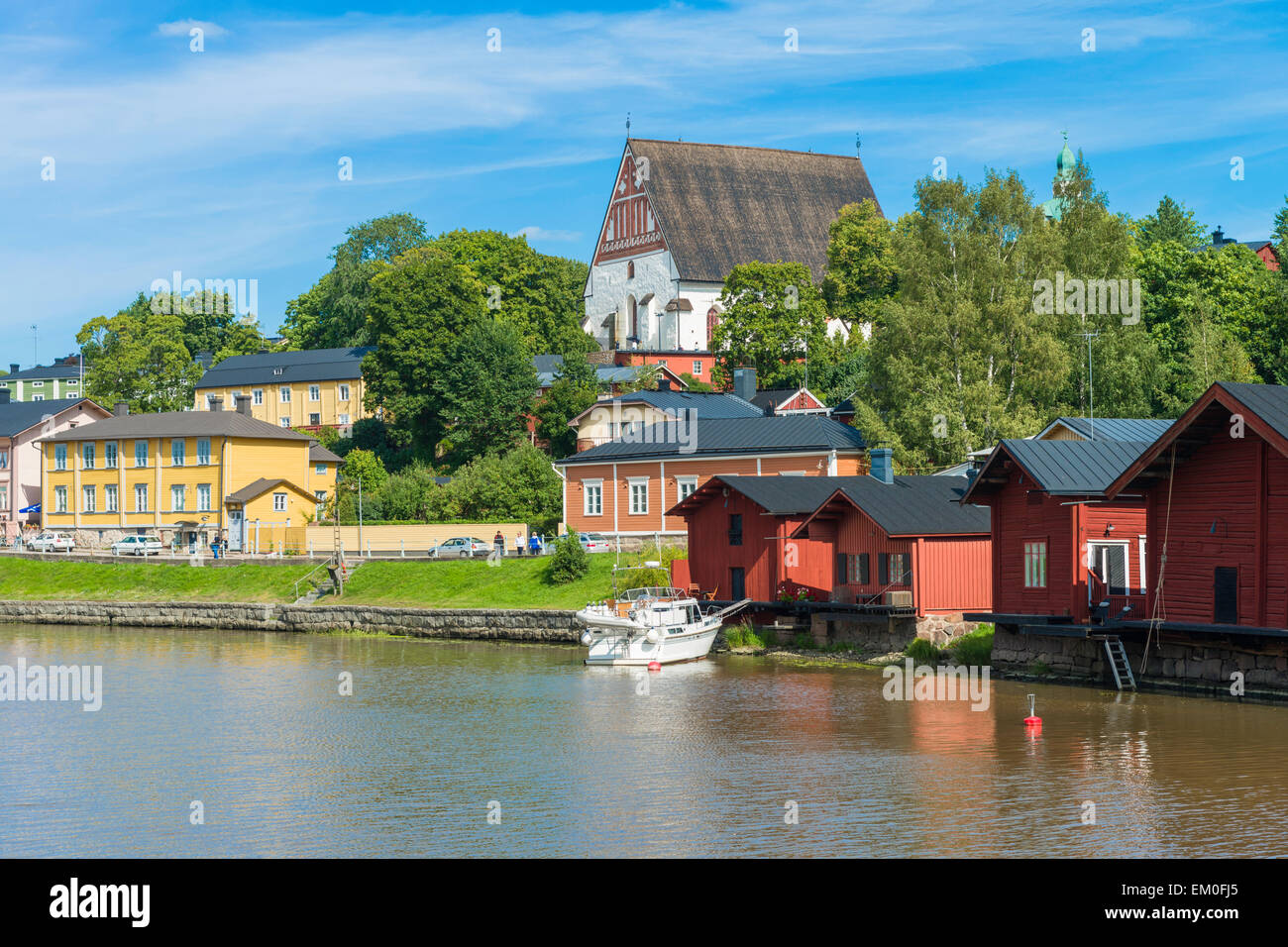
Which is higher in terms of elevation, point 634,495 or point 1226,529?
point 634,495

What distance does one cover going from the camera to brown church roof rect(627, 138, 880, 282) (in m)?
133

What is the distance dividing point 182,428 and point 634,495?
33.8 metres

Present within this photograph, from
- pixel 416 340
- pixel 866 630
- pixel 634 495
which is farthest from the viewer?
pixel 416 340

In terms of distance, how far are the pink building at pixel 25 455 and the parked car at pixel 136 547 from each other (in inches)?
958

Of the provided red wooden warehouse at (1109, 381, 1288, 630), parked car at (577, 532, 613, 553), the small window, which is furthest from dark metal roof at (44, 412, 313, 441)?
red wooden warehouse at (1109, 381, 1288, 630)

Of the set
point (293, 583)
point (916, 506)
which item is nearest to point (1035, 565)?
point (916, 506)

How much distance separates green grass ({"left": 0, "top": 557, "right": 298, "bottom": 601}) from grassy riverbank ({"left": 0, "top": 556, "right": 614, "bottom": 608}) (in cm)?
5

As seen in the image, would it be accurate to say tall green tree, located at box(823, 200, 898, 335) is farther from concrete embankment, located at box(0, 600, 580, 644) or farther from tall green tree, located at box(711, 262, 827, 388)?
concrete embankment, located at box(0, 600, 580, 644)

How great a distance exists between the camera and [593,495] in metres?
75.2

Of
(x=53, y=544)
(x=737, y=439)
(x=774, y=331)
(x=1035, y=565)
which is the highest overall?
(x=774, y=331)

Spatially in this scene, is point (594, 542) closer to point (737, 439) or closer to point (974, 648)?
point (737, 439)

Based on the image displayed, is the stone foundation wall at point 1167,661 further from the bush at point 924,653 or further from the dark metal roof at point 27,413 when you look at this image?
the dark metal roof at point 27,413
